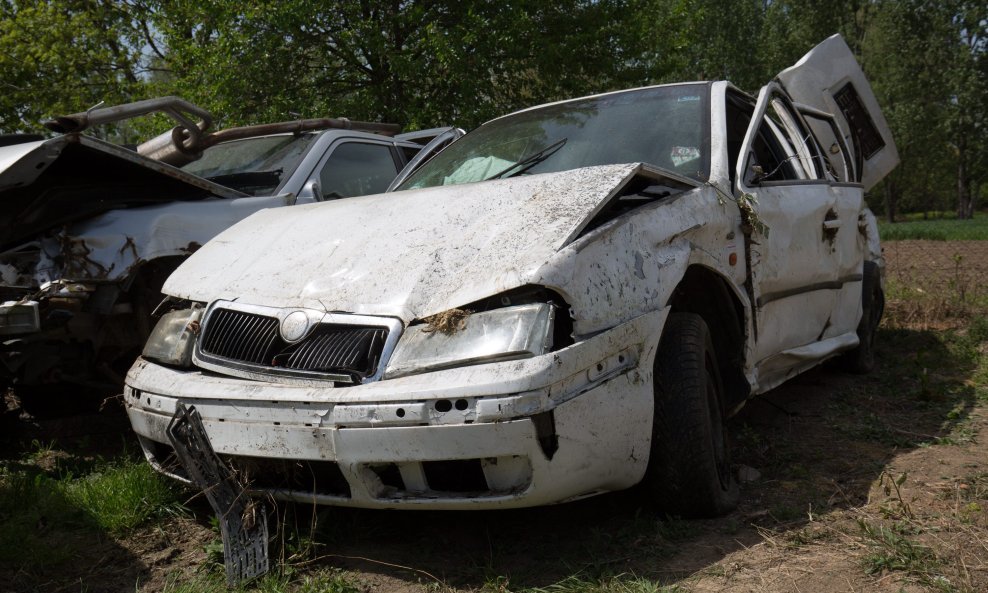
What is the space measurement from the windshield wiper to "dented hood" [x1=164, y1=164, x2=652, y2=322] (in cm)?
53

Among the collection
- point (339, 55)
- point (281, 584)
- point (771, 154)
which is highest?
point (339, 55)

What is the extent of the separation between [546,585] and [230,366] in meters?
1.21

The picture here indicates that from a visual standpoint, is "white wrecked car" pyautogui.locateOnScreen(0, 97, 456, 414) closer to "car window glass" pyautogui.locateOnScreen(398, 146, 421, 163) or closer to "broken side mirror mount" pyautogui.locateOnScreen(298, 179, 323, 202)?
"broken side mirror mount" pyautogui.locateOnScreen(298, 179, 323, 202)

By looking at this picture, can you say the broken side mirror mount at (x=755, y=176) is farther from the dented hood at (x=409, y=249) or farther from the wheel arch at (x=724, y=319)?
the dented hood at (x=409, y=249)

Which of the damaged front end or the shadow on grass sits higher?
the damaged front end

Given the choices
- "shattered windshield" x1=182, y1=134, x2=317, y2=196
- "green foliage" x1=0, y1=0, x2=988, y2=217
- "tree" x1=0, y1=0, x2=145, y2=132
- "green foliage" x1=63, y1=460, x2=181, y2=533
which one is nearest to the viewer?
"green foliage" x1=63, y1=460, x2=181, y2=533

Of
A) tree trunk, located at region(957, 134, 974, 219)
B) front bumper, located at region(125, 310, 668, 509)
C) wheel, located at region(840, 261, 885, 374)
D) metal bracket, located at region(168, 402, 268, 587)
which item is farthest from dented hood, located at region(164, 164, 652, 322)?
tree trunk, located at region(957, 134, 974, 219)

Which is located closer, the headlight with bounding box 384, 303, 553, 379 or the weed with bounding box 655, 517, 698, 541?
the headlight with bounding box 384, 303, 553, 379

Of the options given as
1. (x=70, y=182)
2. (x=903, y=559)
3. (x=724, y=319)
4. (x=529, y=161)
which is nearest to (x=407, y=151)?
(x=70, y=182)

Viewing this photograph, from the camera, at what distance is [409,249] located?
2717mm

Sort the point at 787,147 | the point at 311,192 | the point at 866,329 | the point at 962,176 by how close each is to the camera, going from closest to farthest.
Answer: the point at 787,147, the point at 311,192, the point at 866,329, the point at 962,176

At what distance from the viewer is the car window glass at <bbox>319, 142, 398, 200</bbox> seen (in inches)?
222

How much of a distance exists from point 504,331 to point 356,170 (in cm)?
393

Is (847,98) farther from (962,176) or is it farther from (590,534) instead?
(962,176)
